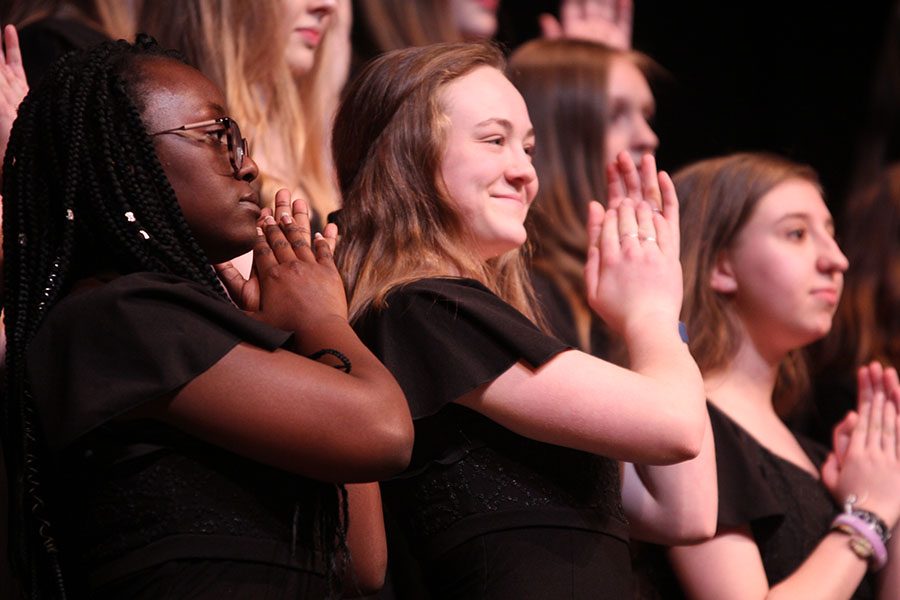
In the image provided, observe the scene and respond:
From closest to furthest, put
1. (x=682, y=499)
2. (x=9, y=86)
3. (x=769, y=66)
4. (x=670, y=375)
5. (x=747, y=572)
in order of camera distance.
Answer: (x=670, y=375) < (x=9, y=86) < (x=682, y=499) < (x=747, y=572) < (x=769, y=66)

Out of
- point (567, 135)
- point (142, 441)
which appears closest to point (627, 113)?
point (567, 135)

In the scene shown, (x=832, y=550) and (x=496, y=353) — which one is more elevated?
(x=496, y=353)

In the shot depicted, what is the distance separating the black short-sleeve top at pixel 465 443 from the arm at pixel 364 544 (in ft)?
0.44

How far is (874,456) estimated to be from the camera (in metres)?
2.66

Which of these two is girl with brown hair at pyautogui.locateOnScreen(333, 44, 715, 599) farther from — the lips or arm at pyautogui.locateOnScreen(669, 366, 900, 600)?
the lips

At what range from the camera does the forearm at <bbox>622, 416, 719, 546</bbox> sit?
2.22 m

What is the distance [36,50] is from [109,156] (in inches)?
44.8

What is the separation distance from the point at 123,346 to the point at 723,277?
164cm

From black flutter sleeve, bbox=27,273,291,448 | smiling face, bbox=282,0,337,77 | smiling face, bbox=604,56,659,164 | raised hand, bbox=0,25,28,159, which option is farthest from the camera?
smiling face, bbox=604,56,659,164

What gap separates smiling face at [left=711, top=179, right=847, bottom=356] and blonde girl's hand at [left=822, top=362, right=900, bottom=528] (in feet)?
0.55

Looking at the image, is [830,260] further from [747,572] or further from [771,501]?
[747,572]

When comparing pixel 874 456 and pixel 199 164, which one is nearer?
pixel 199 164

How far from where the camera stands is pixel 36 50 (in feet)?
8.77

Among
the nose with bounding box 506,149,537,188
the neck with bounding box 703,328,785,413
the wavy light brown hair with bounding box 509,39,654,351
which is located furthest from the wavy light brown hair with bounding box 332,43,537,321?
the wavy light brown hair with bounding box 509,39,654,351
